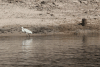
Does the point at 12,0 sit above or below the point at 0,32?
above

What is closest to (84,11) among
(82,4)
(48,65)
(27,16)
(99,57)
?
(82,4)

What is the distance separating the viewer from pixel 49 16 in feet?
117

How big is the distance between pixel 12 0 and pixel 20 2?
4.13 ft

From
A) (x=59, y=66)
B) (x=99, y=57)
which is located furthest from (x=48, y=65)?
(x=99, y=57)

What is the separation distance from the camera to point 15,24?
33.7 meters

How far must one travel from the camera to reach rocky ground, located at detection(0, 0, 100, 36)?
33094mm

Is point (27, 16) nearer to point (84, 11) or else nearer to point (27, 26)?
point (27, 26)

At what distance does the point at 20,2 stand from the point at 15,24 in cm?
592

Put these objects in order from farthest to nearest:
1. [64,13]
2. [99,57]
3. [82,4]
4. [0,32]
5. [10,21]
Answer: [82,4]
[64,13]
[10,21]
[0,32]
[99,57]

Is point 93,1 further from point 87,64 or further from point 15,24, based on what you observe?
point 87,64

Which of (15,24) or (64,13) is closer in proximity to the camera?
(15,24)

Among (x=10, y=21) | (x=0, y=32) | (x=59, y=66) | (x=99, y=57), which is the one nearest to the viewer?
(x=59, y=66)

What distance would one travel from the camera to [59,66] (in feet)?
35.7

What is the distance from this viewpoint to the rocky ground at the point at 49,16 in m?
33.1
